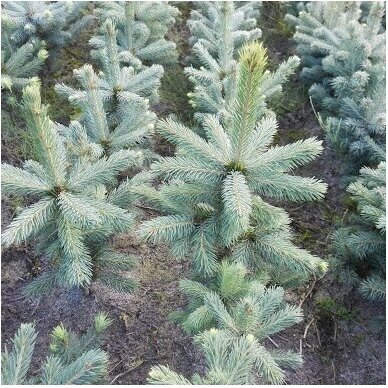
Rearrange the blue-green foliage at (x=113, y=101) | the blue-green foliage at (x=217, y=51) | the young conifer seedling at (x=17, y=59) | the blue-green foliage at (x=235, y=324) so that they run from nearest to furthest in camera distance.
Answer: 1. the blue-green foliage at (x=235, y=324)
2. the blue-green foliage at (x=113, y=101)
3. the blue-green foliage at (x=217, y=51)
4. the young conifer seedling at (x=17, y=59)

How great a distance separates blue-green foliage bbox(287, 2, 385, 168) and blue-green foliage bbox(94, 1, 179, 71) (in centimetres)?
131

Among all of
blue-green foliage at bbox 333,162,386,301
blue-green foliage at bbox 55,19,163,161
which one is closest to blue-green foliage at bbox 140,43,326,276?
blue-green foliage at bbox 55,19,163,161

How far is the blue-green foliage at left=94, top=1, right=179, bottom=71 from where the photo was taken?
4.10 metres

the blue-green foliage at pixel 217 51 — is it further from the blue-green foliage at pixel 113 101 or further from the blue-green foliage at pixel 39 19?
the blue-green foliage at pixel 39 19

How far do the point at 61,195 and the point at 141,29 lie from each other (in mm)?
2276

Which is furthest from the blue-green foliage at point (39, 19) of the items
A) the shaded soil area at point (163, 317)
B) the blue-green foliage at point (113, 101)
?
the shaded soil area at point (163, 317)

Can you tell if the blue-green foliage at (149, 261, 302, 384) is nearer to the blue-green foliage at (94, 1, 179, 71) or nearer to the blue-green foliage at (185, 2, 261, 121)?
the blue-green foliage at (185, 2, 261, 121)

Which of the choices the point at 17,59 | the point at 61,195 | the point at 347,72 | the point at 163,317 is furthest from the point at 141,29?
the point at 163,317

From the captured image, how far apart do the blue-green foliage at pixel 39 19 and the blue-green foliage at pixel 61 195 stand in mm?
1846

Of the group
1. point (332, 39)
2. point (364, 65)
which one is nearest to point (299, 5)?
point (332, 39)

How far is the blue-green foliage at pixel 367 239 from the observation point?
328 centimetres

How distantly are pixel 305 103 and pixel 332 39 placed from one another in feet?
2.22

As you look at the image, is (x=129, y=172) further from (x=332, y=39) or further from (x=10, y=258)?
(x=332, y=39)

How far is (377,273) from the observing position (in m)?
3.55
